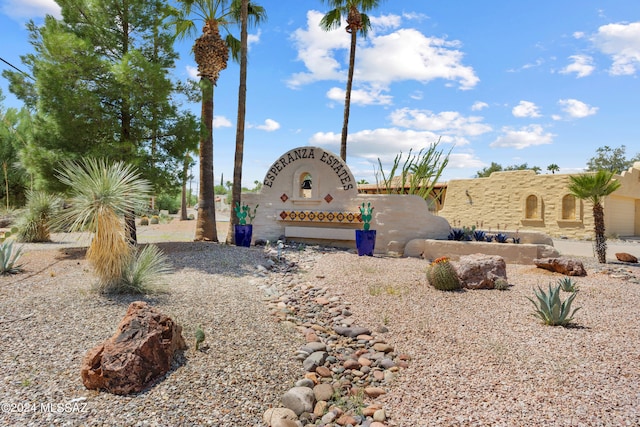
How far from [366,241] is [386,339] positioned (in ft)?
19.6

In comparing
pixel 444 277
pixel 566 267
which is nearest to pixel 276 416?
pixel 444 277

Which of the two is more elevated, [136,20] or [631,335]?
[136,20]

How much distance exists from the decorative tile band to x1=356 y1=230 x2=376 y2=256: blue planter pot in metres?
1.01

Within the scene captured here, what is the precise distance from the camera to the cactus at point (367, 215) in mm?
11562

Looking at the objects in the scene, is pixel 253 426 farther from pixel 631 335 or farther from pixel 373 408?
pixel 631 335

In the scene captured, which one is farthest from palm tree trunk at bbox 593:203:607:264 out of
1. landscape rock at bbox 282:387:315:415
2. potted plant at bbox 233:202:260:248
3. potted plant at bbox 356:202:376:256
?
landscape rock at bbox 282:387:315:415

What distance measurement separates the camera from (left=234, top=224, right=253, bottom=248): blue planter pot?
40.7 feet

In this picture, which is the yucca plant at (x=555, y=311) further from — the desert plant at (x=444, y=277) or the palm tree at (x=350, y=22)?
the palm tree at (x=350, y=22)

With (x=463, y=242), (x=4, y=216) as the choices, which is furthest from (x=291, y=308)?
(x=4, y=216)

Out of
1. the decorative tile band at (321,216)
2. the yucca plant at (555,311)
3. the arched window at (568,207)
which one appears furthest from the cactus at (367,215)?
the arched window at (568,207)

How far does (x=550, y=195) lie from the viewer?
71.8ft

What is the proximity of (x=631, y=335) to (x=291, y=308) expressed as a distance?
4.85 metres

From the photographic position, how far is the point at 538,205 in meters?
22.3

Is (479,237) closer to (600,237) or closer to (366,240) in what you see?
(366,240)
